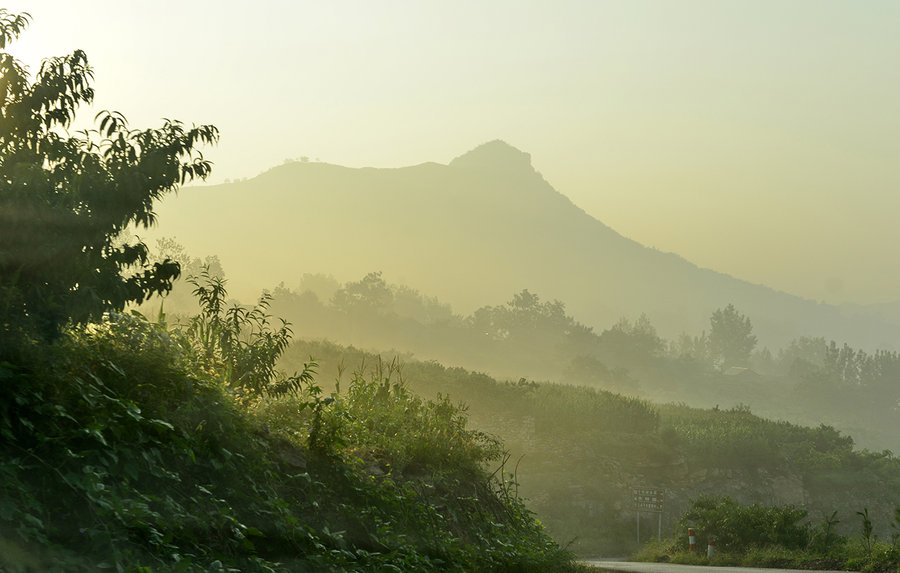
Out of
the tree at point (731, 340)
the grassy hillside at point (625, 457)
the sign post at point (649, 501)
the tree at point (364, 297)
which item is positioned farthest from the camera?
the tree at point (731, 340)

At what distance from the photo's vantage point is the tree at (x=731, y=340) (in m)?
144

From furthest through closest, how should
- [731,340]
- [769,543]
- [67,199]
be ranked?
[731,340]
[769,543]
[67,199]

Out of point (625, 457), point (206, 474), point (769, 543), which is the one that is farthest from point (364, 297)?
point (206, 474)

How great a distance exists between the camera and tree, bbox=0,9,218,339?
6.62m

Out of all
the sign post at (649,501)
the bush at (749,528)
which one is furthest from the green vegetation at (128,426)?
the sign post at (649,501)

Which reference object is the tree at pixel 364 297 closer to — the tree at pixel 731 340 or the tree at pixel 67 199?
the tree at pixel 731 340

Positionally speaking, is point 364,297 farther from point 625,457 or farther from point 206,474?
point 206,474

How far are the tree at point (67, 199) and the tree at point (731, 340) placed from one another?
144144mm

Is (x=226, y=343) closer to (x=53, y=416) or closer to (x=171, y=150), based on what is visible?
(x=171, y=150)

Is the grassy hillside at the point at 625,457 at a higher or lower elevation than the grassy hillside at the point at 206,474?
lower

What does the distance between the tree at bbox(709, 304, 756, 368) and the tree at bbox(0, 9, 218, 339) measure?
14414 cm

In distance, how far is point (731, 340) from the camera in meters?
145

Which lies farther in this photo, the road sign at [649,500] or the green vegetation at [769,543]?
the road sign at [649,500]

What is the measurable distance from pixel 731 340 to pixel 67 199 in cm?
14889
